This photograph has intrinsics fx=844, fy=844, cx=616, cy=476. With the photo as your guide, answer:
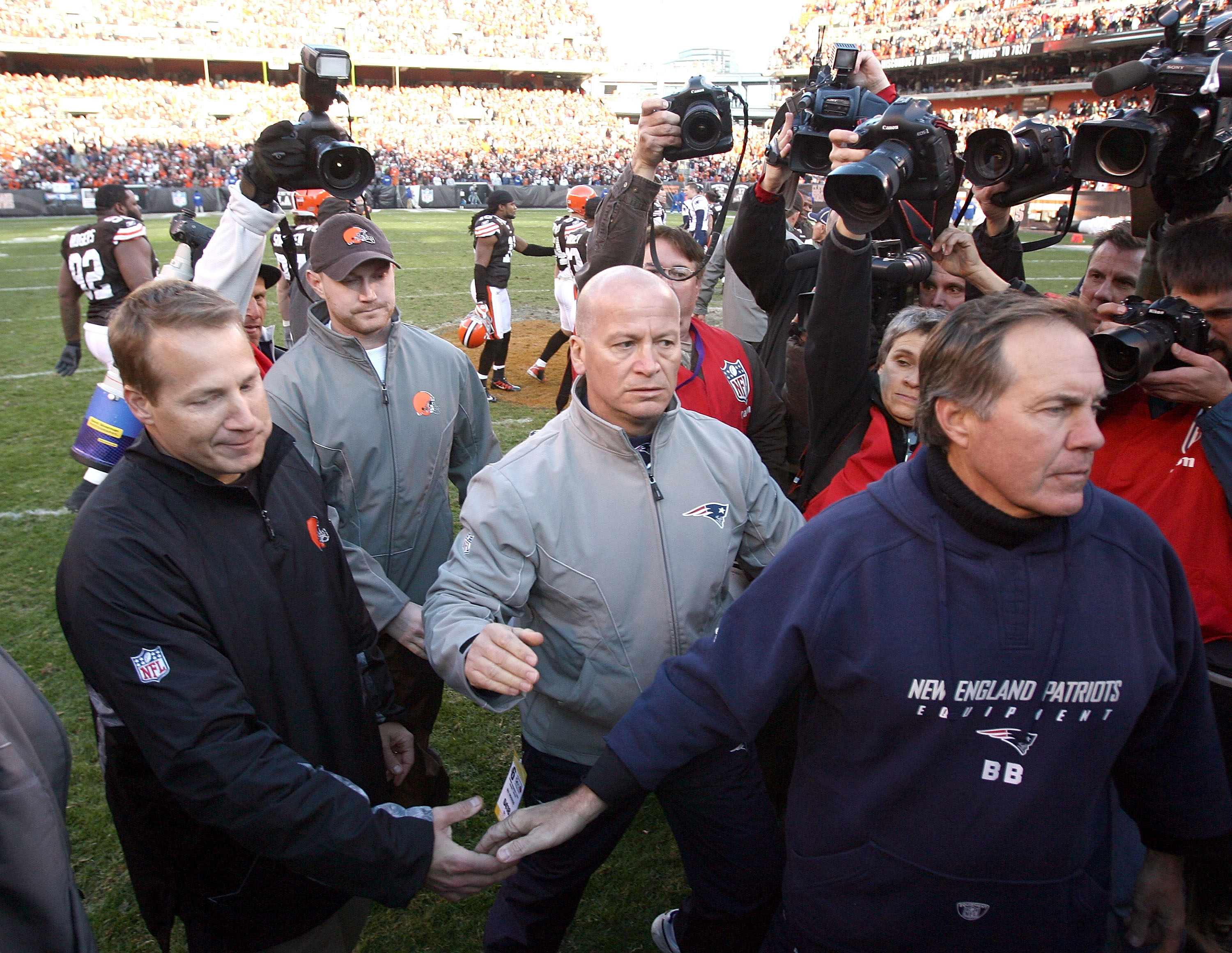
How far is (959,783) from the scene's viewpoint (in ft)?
5.28

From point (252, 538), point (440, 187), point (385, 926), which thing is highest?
point (252, 538)

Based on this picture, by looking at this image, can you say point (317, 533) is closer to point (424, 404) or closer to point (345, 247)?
point (424, 404)

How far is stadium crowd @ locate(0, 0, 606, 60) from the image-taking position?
4200cm

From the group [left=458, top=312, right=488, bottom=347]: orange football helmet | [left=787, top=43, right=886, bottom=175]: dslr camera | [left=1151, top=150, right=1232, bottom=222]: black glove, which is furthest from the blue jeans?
[left=458, top=312, right=488, bottom=347]: orange football helmet

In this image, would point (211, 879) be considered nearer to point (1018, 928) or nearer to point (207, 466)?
point (207, 466)

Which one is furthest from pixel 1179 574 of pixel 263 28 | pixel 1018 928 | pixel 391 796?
pixel 263 28

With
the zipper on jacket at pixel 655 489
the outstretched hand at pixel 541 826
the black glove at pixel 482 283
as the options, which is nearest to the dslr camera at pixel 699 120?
the zipper on jacket at pixel 655 489

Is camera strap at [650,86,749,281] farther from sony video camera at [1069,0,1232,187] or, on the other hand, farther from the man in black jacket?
the man in black jacket

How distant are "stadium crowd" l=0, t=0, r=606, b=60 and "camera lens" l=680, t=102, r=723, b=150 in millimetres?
43194

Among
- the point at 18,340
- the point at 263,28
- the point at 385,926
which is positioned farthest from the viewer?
the point at 263,28

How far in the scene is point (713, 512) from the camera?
2.28 metres

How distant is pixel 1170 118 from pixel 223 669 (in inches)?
126

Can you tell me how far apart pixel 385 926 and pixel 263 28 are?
171 feet

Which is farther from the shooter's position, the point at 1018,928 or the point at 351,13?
the point at 351,13
